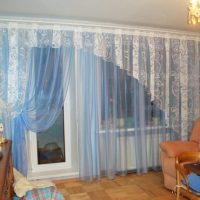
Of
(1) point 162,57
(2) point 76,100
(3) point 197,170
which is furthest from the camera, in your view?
(1) point 162,57

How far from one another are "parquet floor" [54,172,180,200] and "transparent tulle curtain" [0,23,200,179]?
159mm

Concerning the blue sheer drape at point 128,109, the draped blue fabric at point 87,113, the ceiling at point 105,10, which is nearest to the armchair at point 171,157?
the blue sheer drape at point 128,109

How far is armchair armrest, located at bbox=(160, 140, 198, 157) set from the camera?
3120mm

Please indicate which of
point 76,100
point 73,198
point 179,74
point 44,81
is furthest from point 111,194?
point 179,74

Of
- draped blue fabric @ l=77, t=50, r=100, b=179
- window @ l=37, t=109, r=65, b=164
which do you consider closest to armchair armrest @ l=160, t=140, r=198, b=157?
draped blue fabric @ l=77, t=50, r=100, b=179

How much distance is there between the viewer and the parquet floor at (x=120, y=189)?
119 inches

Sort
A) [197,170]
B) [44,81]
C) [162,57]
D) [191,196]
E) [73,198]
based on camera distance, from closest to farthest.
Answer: [197,170], [191,196], [73,198], [44,81], [162,57]

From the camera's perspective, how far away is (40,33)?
3.16 m

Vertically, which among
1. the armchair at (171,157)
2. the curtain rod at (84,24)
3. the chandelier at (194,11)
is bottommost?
the armchair at (171,157)

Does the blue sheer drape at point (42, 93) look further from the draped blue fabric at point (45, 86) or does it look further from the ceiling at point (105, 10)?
the ceiling at point (105, 10)

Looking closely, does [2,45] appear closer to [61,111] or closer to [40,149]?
[61,111]

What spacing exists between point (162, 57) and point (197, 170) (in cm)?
217

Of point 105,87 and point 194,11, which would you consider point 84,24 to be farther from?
point 194,11

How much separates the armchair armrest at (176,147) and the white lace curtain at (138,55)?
601 millimetres
